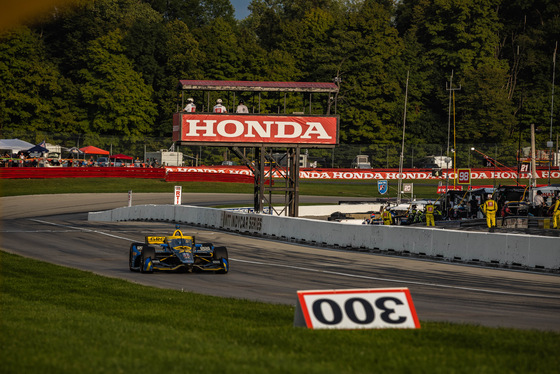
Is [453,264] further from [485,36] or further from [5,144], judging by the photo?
[485,36]

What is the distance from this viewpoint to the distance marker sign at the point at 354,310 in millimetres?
8797

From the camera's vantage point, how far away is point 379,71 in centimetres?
8869

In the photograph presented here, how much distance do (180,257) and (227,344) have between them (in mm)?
9655

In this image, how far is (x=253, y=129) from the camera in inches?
1308

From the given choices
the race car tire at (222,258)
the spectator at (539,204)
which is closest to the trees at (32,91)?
the spectator at (539,204)

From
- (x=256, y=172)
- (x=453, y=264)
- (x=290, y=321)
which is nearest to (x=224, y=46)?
(x=256, y=172)

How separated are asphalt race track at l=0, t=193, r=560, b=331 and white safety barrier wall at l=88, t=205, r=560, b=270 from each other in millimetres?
768

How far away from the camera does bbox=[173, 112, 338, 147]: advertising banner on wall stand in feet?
108

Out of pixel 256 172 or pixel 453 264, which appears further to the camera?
pixel 256 172

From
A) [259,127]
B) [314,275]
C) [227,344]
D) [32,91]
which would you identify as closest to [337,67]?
[32,91]

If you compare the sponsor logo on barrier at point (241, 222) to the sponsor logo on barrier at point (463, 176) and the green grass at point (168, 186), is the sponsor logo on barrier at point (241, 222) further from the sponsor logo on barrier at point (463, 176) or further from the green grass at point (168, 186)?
the green grass at point (168, 186)

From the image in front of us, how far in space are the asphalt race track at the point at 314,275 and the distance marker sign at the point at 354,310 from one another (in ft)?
7.63

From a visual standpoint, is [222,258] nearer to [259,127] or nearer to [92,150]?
[259,127]

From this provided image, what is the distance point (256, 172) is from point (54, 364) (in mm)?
27640
